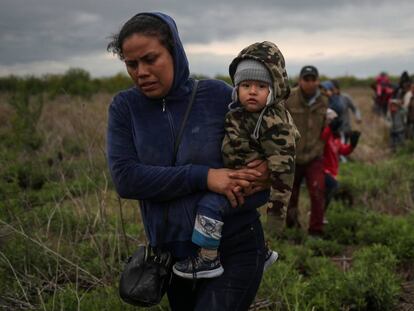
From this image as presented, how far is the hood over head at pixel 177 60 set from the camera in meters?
1.97

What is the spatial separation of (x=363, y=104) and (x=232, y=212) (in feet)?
76.3

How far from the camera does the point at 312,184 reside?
5480 millimetres

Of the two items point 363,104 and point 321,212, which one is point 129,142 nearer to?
point 321,212

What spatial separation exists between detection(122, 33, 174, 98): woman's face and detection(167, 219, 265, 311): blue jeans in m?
0.67

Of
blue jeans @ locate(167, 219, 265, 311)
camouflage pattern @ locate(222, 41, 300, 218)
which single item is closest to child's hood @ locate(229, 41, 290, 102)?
camouflage pattern @ locate(222, 41, 300, 218)

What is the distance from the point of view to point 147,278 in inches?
80.0

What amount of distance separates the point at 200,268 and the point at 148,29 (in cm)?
94

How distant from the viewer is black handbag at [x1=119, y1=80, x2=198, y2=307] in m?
2.02

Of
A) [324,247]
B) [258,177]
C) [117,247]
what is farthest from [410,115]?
[258,177]

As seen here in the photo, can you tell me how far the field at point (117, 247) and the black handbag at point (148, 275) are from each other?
52cm

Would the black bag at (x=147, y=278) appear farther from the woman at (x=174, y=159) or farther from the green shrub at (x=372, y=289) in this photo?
the green shrub at (x=372, y=289)

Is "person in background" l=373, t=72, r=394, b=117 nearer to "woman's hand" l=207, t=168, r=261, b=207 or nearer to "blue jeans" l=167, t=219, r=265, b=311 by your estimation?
"blue jeans" l=167, t=219, r=265, b=311

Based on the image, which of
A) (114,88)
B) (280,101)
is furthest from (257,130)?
(114,88)

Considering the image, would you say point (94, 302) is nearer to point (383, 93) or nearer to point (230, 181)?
point (230, 181)
